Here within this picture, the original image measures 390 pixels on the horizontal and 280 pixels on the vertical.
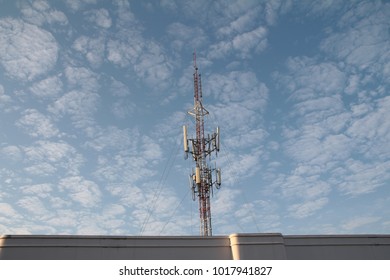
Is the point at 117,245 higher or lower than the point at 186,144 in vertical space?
lower

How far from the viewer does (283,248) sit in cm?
1628

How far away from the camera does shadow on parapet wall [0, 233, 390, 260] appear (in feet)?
51.5

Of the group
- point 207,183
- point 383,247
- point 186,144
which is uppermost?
point 186,144

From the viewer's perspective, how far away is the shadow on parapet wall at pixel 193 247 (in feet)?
51.5

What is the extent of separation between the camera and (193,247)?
16.4 metres

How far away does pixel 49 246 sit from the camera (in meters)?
15.8

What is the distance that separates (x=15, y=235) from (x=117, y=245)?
4.74m
